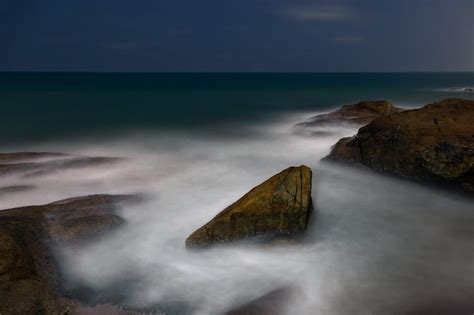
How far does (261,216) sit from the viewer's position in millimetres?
7730

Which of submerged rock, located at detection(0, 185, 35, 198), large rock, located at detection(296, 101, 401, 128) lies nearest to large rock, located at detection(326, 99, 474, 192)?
large rock, located at detection(296, 101, 401, 128)

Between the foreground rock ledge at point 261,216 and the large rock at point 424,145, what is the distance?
16.2 feet

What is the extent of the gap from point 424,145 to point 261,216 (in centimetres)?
608

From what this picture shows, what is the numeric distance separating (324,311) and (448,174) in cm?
672

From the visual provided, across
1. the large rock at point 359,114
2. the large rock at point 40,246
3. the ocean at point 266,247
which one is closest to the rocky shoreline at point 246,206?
the large rock at point 40,246

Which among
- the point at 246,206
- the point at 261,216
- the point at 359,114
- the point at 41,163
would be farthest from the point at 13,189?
the point at 359,114

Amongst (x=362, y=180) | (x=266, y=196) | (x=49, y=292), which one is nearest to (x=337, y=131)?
(x=362, y=180)

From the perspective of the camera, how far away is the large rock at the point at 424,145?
1020cm

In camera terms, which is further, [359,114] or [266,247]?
[359,114]

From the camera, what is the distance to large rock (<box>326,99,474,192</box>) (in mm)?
10195

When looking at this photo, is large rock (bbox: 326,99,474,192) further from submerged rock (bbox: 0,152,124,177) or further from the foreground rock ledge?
submerged rock (bbox: 0,152,124,177)

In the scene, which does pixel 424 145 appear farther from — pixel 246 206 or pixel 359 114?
pixel 359 114

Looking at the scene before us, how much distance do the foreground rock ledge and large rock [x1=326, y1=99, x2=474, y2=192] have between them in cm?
493

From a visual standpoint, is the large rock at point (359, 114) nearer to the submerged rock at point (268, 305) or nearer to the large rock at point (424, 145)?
the large rock at point (424, 145)
